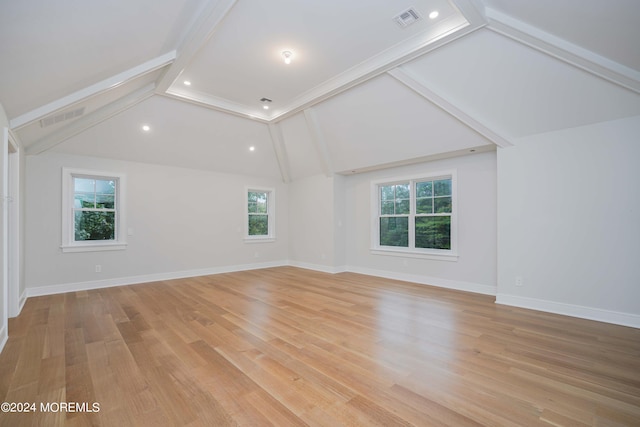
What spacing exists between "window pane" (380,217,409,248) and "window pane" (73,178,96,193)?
19.2 feet

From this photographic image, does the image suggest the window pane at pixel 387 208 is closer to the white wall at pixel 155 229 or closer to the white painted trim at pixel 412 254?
the white painted trim at pixel 412 254

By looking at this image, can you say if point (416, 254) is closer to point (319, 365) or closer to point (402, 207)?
point (402, 207)

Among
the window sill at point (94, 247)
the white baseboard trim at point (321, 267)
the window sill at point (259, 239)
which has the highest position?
the window sill at point (94, 247)

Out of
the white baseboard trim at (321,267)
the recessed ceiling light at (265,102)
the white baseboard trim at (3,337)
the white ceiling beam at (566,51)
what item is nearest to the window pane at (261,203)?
the white baseboard trim at (321,267)

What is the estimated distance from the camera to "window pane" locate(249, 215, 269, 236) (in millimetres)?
7527

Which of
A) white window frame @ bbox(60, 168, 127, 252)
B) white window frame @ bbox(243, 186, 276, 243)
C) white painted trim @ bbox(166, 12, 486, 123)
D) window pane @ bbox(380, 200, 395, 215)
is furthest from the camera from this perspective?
white window frame @ bbox(243, 186, 276, 243)

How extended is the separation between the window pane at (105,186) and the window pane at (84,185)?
7 centimetres

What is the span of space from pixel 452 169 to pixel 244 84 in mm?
3917

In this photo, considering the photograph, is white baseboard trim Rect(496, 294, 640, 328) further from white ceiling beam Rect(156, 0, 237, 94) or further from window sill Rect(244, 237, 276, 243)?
window sill Rect(244, 237, 276, 243)

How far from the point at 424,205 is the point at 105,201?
20.5ft

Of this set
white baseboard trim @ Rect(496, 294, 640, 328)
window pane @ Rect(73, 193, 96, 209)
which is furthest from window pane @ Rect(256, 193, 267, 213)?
white baseboard trim @ Rect(496, 294, 640, 328)

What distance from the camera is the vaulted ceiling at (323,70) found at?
102 inches

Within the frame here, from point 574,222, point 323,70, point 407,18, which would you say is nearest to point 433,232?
point 574,222

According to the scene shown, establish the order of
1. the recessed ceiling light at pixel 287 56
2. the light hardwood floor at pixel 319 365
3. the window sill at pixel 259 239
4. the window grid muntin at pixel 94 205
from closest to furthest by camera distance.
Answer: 1. the light hardwood floor at pixel 319 365
2. the recessed ceiling light at pixel 287 56
3. the window grid muntin at pixel 94 205
4. the window sill at pixel 259 239
